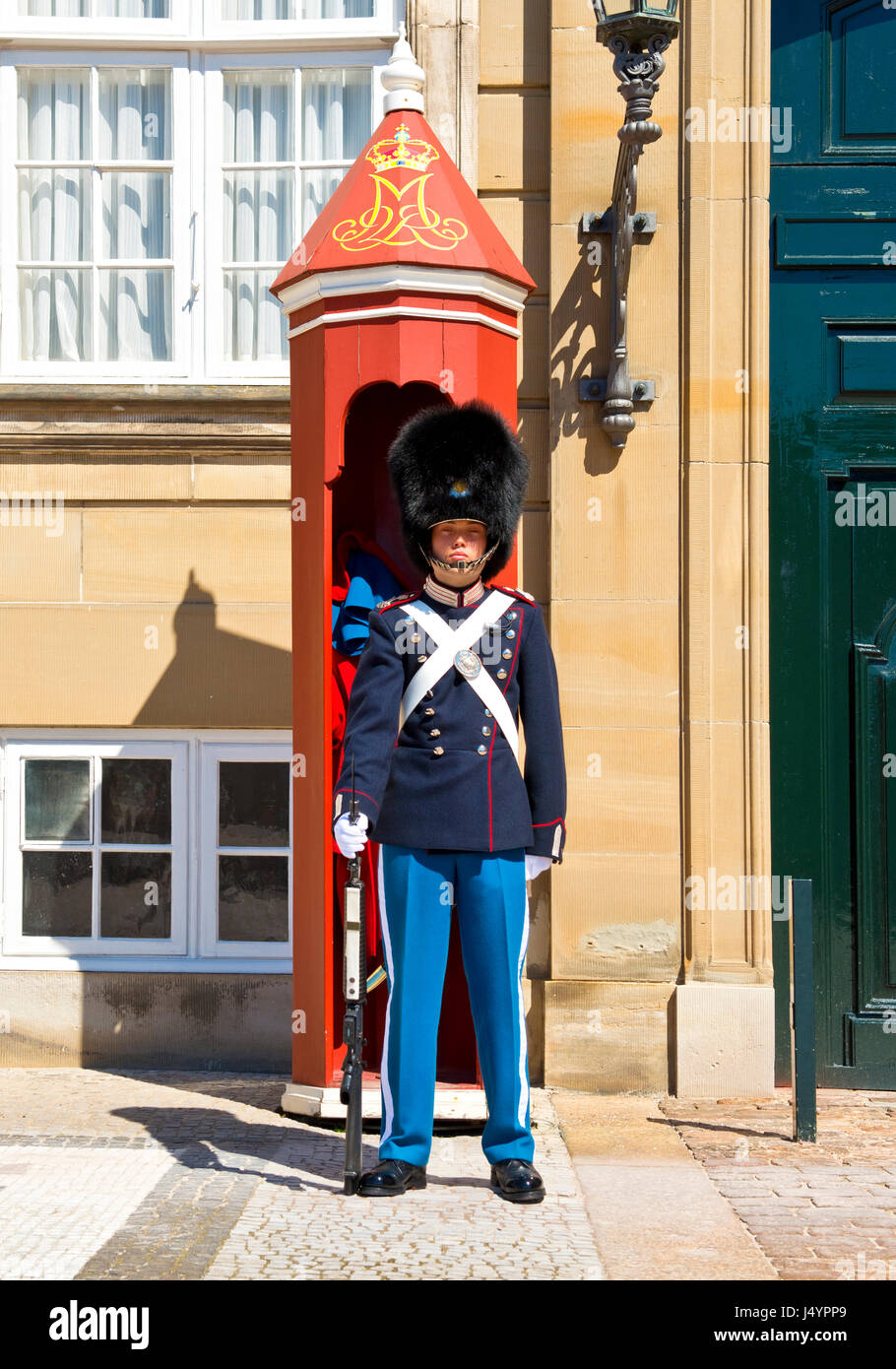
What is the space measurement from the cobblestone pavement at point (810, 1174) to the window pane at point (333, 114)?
13.5ft

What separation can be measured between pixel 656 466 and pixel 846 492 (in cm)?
77

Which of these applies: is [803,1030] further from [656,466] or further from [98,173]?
[98,173]

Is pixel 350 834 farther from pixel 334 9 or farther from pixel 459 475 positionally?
pixel 334 9

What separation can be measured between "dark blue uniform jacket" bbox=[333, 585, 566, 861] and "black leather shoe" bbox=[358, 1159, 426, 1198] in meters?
0.88

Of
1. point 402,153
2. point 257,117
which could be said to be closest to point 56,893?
point 402,153

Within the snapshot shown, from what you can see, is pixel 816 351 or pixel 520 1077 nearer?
pixel 520 1077

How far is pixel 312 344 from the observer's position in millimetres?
5203

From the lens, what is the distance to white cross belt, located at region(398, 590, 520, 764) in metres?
4.29

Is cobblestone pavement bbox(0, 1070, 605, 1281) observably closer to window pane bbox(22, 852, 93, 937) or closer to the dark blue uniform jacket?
A: window pane bbox(22, 852, 93, 937)

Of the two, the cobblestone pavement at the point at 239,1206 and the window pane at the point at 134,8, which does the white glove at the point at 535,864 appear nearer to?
the cobblestone pavement at the point at 239,1206

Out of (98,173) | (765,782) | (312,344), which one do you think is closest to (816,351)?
(765,782)

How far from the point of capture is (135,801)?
627cm

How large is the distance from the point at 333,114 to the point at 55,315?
1.45m

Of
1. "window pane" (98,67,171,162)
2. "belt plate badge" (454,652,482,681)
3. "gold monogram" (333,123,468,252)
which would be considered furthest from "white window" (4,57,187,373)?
"belt plate badge" (454,652,482,681)
